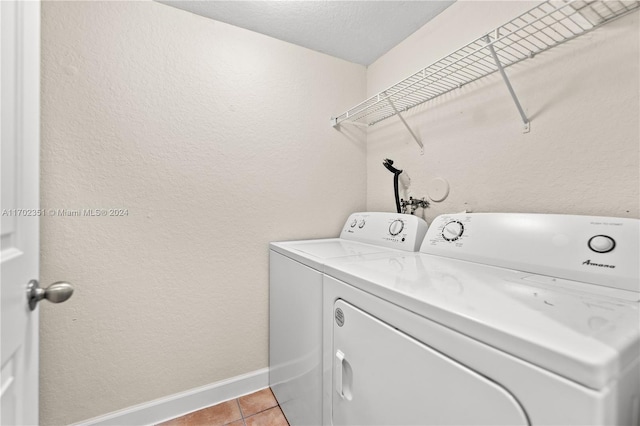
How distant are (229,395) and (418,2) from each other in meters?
2.39

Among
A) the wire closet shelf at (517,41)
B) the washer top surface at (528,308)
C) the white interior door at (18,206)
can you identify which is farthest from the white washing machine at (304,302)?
the white interior door at (18,206)

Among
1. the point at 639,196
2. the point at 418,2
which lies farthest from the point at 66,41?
the point at 639,196

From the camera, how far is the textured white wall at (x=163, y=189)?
1.19 m

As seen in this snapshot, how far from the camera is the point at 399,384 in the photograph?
0.68m

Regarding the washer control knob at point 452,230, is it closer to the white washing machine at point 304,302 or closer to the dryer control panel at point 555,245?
the dryer control panel at point 555,245

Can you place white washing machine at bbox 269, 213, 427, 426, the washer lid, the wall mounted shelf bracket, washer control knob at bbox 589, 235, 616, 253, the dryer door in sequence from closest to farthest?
the washer lid, the dryer door, washer control knob at bbox 589, 235, 616, 253, the wall mounted shelf bracket, white washing machine at bbox 269, 213, 427, 426

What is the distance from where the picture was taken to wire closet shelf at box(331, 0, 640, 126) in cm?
86

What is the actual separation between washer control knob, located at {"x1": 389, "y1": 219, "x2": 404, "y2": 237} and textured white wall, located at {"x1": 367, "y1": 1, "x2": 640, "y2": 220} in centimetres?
21

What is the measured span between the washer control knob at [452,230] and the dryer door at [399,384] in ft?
1.94

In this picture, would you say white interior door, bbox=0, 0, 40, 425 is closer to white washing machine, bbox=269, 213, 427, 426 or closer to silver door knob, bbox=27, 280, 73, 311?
silver door knob, bbox=27, 280, 73, 311

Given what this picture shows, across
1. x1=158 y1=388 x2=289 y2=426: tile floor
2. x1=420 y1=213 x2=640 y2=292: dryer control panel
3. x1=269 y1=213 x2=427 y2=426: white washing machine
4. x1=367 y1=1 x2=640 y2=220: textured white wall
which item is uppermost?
x1=367 y1=1 x2=640 y2=220: textured white wall

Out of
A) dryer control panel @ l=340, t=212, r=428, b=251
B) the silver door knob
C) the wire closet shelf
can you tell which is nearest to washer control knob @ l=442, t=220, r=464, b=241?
dryer control panel @ l=340, t=212, r=428, b=251

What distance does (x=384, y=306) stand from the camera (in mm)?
720

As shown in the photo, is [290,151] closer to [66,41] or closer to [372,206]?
[372,206]
